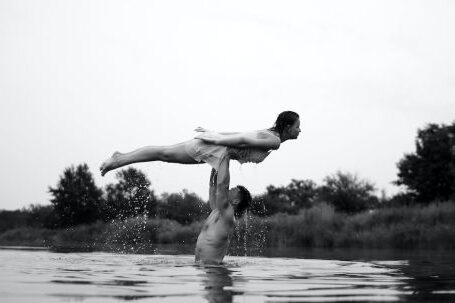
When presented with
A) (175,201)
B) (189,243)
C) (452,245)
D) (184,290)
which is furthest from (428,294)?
(175,201)

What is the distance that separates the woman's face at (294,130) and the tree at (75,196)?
131 ft

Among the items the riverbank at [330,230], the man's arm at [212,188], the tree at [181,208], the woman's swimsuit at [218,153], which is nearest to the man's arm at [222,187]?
the woman's swimsuit at [218,153]

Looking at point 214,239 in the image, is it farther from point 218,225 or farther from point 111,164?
point 111,164

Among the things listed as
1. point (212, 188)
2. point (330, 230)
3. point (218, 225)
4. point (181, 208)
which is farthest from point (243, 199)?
point (181, 208)

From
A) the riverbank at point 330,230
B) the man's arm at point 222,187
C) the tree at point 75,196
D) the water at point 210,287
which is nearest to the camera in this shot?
the water at point 210,287

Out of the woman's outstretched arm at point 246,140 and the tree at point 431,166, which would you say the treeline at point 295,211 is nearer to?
the tree at point 431,166

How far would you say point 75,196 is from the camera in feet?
188

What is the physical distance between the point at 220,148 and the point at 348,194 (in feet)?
144

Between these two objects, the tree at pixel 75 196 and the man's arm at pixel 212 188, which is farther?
the tree at pixel 75 196

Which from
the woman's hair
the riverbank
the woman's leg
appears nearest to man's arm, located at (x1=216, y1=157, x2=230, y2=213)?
the woman's leg

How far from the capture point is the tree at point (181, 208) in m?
31.8

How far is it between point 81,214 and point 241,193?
138 feet

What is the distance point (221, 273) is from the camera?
25.0 feet

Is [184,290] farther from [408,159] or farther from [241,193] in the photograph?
[408,159]
